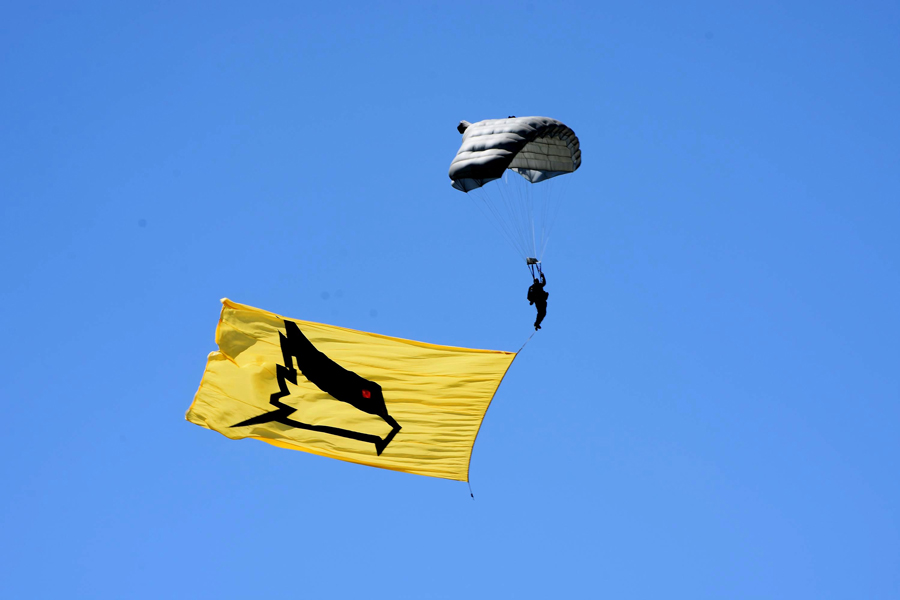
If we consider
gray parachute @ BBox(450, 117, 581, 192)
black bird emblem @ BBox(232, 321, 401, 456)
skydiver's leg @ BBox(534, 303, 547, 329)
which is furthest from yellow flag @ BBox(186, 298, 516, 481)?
gray parachute @ BBox(450, 117, 581, 192)

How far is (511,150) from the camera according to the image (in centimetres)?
2755

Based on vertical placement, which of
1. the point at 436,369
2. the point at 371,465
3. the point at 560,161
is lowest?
the point at 371,465

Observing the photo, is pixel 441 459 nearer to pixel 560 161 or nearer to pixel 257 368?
pixel 257 368

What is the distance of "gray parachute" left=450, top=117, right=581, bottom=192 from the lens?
27562 millimetres

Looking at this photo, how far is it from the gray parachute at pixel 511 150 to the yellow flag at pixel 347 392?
11.0 feet

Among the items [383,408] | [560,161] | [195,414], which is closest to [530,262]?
[560,161]

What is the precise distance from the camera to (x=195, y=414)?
89.0 ft

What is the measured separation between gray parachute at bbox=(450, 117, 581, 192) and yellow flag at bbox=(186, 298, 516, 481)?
3346 mm

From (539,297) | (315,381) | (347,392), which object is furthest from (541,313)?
(315,381)

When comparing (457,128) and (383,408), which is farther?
(457,128)

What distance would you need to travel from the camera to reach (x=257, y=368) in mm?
27688

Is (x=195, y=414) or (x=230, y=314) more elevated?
(x=230, y=314)

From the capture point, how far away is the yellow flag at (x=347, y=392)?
27.1m

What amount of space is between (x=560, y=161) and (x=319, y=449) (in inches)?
303
